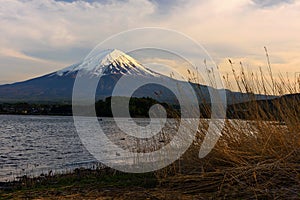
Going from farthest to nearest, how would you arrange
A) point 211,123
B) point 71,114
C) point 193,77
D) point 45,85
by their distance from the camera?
point 45,85
point 71,114
point 193,77
point 211,123

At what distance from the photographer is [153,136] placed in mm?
8656

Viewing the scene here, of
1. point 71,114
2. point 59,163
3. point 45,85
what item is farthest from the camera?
point 45,85

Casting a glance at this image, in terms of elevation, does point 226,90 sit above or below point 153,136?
above

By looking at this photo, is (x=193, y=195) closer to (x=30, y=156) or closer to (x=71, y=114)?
(x=30, y=156)

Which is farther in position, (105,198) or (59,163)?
(59,163)

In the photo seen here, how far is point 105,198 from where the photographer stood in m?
5.10

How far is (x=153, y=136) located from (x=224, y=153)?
3.23 m

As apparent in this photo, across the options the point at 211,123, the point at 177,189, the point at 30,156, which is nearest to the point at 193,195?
the point at 177,189

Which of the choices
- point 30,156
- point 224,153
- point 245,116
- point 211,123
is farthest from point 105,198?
point 30,156

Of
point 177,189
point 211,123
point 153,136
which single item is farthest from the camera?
point 153,136

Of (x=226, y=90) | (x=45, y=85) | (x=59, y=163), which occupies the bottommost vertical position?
(x=59, y=163)

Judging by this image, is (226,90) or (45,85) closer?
(226,90)

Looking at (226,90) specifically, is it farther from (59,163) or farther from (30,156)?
(30,156)

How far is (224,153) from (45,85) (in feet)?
456
